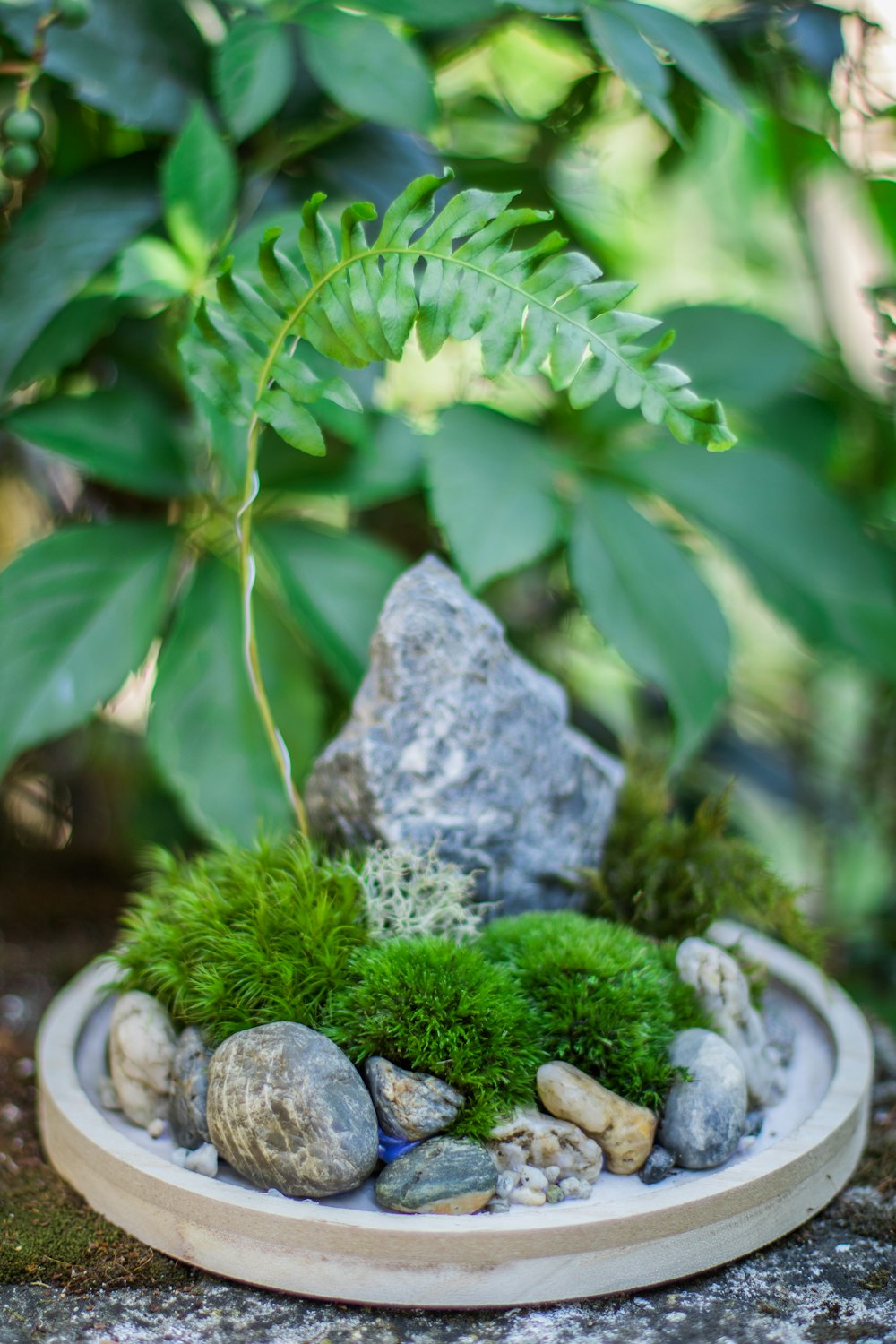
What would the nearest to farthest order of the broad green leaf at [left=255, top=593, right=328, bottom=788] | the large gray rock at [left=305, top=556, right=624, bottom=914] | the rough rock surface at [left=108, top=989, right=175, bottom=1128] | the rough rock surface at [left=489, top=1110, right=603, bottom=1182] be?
the rough rock surface at [left=489, top=1110, right=603, bottom=1182] < the rough rock surface at [left=108, top=989, right=175, bottom=1128] < the large gray rock at [left=305, top=556, right=624, bottom=914] < the broad green leaf at [left=255, top=593, right=328, bottom=788]

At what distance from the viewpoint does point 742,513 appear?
1.47 m

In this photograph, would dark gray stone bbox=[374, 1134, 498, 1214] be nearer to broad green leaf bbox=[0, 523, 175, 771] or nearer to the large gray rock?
the large gray rock

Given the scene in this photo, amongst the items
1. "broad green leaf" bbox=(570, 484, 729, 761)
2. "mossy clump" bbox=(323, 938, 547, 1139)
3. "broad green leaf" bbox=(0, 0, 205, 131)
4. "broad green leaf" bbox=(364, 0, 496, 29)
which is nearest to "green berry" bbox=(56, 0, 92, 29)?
"broad green leaf" bbox=(0, 0, 205, 131)

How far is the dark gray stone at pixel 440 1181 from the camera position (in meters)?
0.90

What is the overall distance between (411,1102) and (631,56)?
1178mm

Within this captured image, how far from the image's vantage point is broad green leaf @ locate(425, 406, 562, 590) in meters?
1.25

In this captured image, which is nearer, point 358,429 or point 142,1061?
point 142,1061

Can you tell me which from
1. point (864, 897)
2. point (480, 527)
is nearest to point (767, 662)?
point (864, 897)

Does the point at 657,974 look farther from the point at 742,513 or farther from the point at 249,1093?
the point at 742,513

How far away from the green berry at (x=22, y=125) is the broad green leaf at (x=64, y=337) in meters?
0.21

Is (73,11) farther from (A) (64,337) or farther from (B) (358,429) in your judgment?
(B) (358,429)

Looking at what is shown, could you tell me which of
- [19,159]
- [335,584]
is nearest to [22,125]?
[19,159]

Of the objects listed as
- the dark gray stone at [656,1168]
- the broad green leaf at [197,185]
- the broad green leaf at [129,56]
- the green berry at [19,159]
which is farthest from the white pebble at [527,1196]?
the broad green leaf at [129,56]

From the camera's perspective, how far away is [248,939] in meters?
1.07
